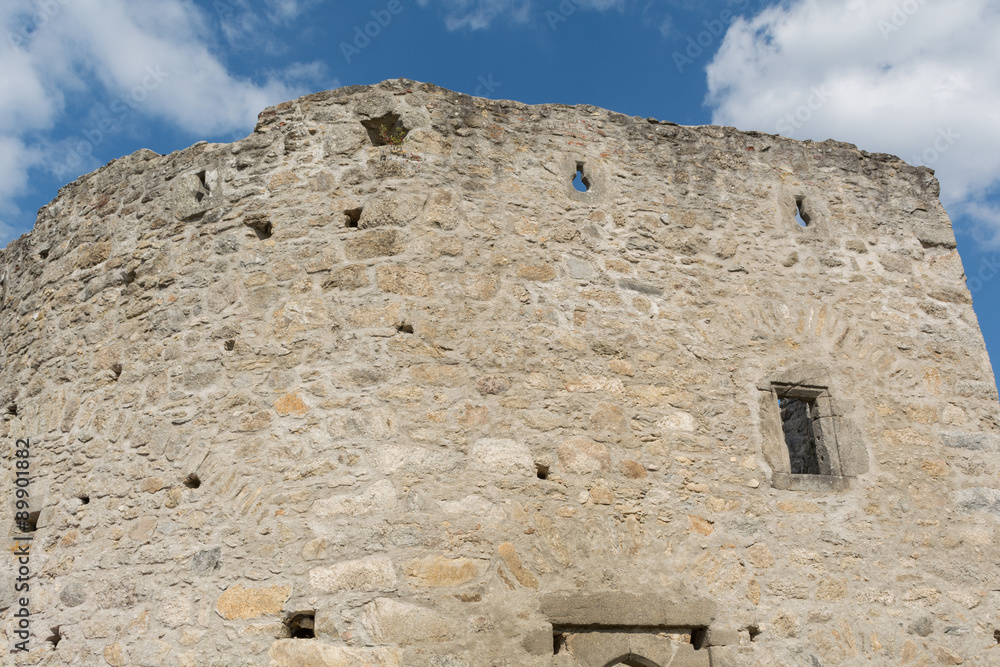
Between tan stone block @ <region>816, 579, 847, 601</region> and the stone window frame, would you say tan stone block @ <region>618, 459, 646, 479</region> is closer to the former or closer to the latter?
the stone window frame

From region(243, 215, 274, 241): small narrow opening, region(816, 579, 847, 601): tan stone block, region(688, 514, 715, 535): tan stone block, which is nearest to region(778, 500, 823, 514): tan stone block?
region(816, 579, 847, 601): tan stone block

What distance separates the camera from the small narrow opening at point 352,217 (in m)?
4.99

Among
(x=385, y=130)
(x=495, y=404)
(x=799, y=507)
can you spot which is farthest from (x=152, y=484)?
(x=799, y=507)

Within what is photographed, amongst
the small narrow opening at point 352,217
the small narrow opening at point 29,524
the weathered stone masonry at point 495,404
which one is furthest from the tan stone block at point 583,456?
the small narrow opening at point 29,524

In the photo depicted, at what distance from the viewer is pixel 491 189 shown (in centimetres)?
514

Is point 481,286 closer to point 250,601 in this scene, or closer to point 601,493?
point 601,493

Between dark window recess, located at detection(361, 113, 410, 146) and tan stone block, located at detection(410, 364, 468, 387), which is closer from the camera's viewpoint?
tan stone block, located at detection(410, 364, 468, 387)

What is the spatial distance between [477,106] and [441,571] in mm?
3030

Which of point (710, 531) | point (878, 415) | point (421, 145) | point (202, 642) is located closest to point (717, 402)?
point (710, 531)

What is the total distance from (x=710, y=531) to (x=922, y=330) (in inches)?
94.4

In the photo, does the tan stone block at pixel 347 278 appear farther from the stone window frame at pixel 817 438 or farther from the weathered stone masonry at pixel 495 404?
the stone window frame at pixel 817 438

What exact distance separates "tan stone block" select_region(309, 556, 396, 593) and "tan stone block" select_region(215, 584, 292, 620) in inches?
6.8

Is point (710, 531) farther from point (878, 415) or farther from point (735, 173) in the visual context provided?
point (735, 173)

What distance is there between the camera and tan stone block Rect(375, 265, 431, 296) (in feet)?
15.5
